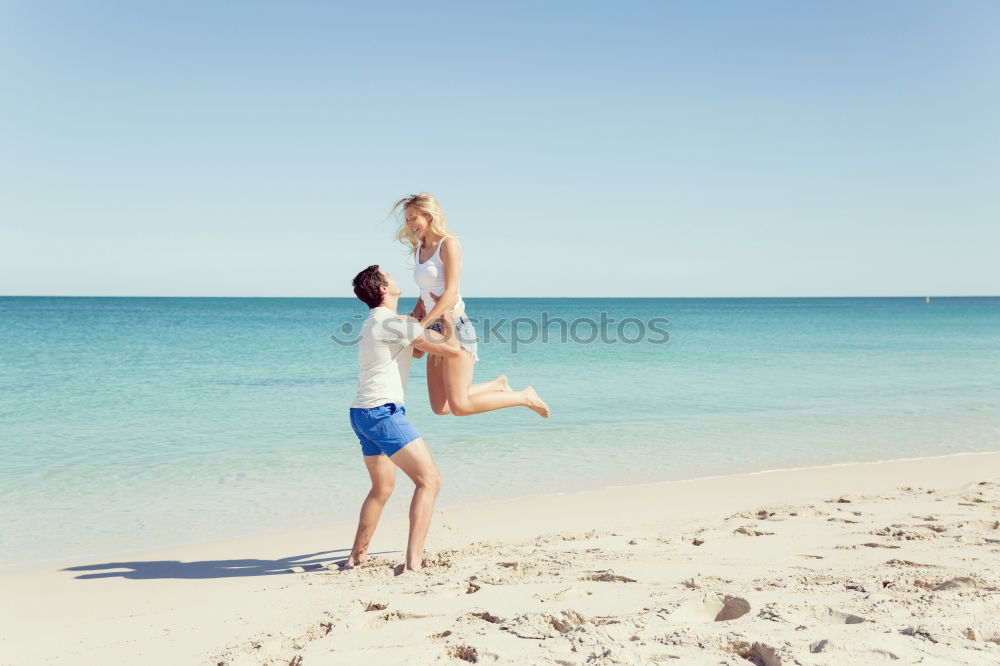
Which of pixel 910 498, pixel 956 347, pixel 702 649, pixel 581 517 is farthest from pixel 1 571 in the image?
pixel 956 347

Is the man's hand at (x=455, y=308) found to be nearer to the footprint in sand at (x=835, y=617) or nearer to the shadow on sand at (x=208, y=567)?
the shadow on sand at (x=208, y=567)

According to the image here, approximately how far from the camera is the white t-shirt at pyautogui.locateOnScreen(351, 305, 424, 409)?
13.9 feet

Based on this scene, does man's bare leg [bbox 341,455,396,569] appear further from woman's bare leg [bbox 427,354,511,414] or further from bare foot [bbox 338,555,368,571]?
woman's bare leg [bbox 427,354,511,414]

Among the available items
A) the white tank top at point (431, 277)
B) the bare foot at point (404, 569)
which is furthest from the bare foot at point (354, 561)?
the white tank top at point (431, 277)

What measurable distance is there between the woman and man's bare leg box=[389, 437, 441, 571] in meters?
0.65

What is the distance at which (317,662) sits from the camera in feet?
10.2

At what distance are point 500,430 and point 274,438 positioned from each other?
2881 mm

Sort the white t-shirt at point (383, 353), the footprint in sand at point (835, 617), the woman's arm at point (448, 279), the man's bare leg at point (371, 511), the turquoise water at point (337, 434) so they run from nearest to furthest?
the footprint in sand at point (835, 617) → the white t-shirt at point (383, 353) → the man's bare leg at point (371, 511) → the woman's arm at point (448, 279) → the turquoise water at point (337, 434)

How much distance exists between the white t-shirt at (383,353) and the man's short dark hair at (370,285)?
6 centimetres

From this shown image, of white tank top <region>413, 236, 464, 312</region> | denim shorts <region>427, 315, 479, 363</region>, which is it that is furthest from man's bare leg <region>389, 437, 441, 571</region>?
white tank top <region>413, 236, 464, 312</region>

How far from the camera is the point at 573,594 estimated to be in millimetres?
3752

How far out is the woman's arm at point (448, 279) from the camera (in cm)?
484

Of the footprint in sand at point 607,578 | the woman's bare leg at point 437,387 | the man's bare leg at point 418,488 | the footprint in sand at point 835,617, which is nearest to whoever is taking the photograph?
the footprint in sand at point 835,617

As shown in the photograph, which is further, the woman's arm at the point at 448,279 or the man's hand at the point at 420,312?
the man's hand at the point at 420,312
